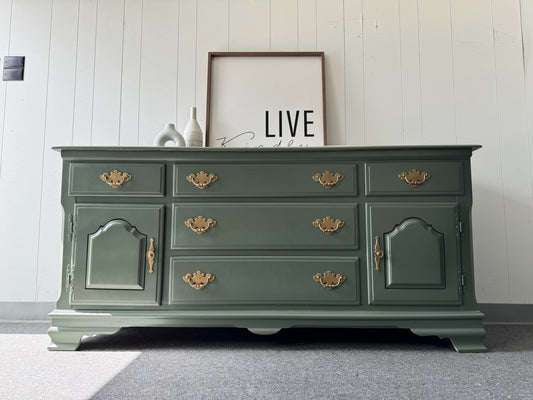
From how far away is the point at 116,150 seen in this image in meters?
1.39

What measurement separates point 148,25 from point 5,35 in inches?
33.0

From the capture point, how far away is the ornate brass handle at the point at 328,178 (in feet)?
4.51

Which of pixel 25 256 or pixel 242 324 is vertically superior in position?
pixel 25 256

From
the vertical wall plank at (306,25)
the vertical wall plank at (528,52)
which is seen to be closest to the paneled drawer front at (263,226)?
the vertical wall plank at (306,25)

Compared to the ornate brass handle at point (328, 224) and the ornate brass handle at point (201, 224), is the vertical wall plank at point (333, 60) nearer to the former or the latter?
the ornate brass handle at point (328, 224)

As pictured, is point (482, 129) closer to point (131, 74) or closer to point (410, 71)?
point (410, 71)

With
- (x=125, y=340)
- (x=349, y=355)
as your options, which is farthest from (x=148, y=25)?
(x=349, y=355)

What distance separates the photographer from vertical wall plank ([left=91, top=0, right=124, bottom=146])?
6.33 ft

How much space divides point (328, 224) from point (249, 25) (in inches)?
51.0

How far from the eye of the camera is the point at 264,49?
1941 mm

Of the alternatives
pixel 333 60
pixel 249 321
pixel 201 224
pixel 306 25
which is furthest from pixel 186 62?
pixel 249 321

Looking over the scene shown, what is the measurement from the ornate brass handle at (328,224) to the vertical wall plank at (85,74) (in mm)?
1387

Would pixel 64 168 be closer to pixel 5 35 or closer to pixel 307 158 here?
pixel 307 158

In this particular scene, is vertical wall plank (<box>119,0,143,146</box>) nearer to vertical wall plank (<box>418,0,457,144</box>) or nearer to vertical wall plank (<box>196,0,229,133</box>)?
vertical wall plank (<box>196,0,229,133</box>)
